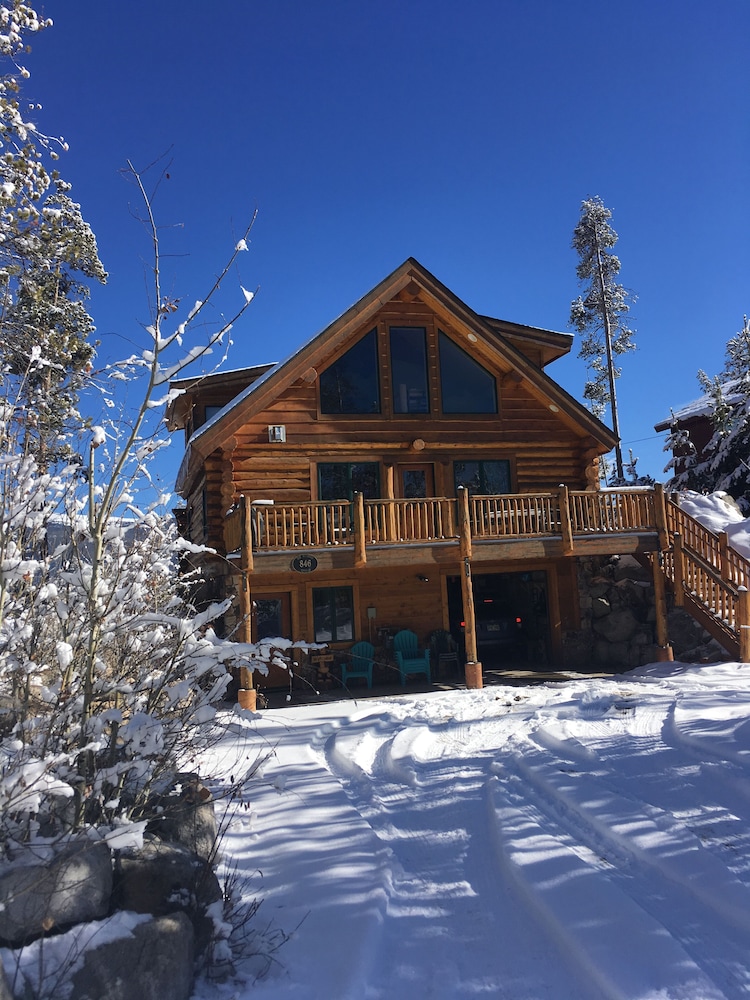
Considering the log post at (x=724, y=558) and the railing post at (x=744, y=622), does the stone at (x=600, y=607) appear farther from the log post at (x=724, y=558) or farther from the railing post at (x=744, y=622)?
the railing post at (x=744, y=622)

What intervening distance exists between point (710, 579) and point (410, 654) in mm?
6115

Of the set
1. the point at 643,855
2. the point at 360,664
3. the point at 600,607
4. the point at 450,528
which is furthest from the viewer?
the point at 600,607

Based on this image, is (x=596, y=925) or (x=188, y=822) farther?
(x=188, y=822)

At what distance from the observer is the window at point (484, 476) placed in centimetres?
1625

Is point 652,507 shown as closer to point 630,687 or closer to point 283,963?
point 630,687

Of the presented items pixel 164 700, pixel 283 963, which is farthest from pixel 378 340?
pixel 283 963

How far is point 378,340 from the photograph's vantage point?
629 inches

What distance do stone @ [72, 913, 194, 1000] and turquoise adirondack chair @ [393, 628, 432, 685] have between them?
10.6 meters

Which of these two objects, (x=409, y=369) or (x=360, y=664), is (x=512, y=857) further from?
(x=409, y=369)

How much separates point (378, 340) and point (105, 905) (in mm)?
13426

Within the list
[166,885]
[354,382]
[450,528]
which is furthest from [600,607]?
[166,885]

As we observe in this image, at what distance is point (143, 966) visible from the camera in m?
3.66

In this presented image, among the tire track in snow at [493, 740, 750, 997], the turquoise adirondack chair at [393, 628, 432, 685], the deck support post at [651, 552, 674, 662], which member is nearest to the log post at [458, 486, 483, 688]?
the turquoise adirondack chair at [393, 628, 432, 685]

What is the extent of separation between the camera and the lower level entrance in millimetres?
16344
